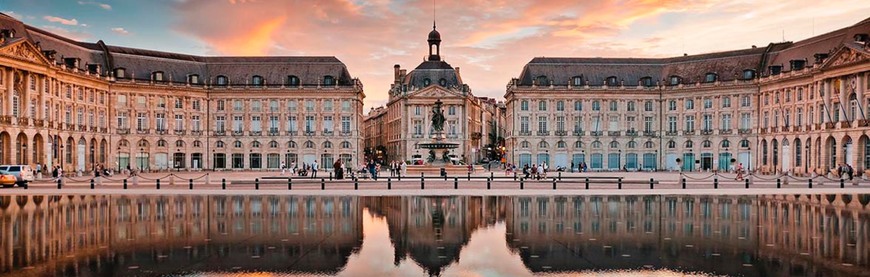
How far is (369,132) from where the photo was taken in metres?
183

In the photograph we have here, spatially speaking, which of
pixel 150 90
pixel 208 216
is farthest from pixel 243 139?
pixel 208 216

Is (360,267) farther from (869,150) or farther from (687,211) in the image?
(869,150)

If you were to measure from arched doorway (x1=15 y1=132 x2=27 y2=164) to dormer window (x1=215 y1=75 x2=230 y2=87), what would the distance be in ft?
108

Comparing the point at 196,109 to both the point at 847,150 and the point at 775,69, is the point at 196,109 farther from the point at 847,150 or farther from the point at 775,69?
the point at 847,150

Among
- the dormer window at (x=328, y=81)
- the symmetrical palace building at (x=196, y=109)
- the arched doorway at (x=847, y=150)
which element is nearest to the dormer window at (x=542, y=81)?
the symmetrical palace building at (x=196, y=109)

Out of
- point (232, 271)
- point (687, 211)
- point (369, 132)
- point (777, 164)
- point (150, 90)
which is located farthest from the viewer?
point (369, 132)

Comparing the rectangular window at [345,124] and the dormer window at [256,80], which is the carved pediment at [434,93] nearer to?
the rectangular window at [345,124]

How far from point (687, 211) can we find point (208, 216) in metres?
17.0

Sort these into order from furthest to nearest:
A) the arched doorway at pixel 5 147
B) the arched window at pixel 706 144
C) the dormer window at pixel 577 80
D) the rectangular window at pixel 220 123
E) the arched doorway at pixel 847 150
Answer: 1. the dormer window at pixel 577 80
2. the rectangular window at pixel 220 123
3. the arched window at pixel 706 144
4. the arched doorway at pixel 847 150
5. the arched doorway at pixel 5 147

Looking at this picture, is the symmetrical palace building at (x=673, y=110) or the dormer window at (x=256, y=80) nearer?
the symmetrical palace building at (x=673, y=110)

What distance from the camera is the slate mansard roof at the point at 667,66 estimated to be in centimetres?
8988

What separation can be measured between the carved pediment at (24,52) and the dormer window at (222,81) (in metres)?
28.9

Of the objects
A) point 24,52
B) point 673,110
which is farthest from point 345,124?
point 673,110

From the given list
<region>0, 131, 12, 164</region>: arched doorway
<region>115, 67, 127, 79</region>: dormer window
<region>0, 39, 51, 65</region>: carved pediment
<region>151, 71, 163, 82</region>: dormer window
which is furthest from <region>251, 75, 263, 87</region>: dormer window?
<region>0, 131, 12, 164</region>: arched doorway
